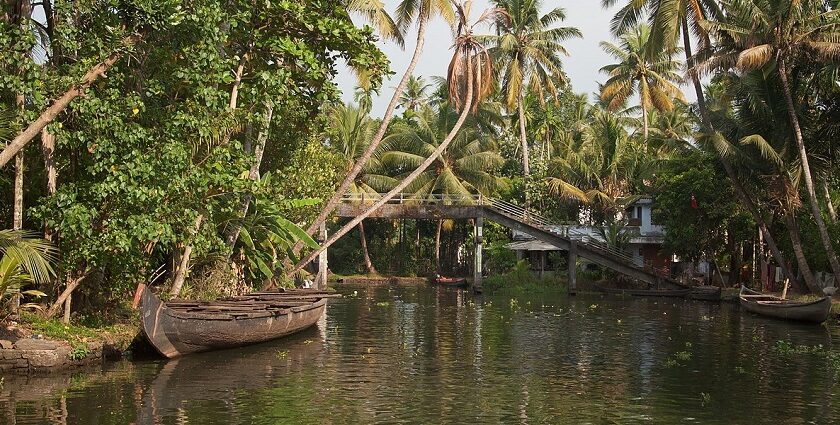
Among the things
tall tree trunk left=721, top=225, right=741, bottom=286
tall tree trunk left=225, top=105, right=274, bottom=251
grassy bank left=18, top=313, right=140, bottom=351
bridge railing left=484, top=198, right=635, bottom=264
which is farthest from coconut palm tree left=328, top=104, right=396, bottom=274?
grassy bank left=18, top=313, right=140, bottom=351

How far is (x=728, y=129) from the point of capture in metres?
34.8

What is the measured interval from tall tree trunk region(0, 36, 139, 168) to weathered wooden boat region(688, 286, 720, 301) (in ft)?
90.0

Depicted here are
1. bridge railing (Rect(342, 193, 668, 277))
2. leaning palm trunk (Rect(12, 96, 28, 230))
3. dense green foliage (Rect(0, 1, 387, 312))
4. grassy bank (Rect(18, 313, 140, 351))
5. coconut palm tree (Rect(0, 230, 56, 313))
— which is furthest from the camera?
bridge railing (Rect(342, 193, 668, 277))

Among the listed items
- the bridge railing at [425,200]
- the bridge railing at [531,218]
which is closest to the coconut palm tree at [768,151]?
the bridge railing at [531,218]

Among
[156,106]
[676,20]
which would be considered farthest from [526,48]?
[156,106]

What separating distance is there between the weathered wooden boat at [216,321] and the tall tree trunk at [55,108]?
3409 mm

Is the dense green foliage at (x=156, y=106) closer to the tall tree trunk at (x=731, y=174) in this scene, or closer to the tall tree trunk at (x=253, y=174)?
the tall tree trunk at (x=253, y=174)

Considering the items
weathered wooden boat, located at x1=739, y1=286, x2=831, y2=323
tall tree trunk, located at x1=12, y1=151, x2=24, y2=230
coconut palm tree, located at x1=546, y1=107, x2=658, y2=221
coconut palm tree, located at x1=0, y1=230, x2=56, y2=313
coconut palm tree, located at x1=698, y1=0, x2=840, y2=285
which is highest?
coconut palm tree, located at x1=698, y1=0, x2=840, y2=285

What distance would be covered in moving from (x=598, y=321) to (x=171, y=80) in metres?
15.8

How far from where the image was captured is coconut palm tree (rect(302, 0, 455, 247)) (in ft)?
89.2

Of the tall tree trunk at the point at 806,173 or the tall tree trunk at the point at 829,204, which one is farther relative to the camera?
the tall tree trunk at the point at 829,204

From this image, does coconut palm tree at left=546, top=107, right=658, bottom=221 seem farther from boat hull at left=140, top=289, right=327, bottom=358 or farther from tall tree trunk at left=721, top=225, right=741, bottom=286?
boat hull at left=140, top=289, right=327, bottom=358

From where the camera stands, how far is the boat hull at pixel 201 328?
17.3 metres

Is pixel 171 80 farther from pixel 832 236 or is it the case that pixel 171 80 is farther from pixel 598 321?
pixel 832 236
